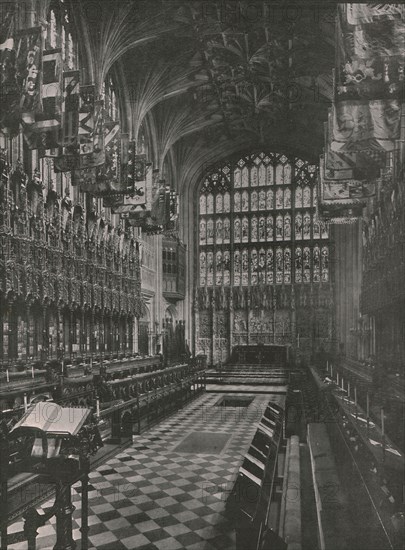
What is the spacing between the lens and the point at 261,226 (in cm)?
2894

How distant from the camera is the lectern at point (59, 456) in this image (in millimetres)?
3773

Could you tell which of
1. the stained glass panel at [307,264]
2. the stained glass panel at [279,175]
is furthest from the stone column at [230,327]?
the stained glass panel at [279,175]

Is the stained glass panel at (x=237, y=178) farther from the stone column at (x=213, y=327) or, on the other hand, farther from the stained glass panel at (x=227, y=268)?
the stone column at (x=213, y=327)

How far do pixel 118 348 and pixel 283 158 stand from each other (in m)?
15.6

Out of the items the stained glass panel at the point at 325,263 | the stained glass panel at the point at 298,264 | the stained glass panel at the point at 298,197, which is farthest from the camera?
the stained glass panel at the point at 298,197

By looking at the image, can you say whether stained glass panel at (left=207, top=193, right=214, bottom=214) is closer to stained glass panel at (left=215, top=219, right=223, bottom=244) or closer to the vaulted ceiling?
stained glass panel at (left=215, top=219, right=223, bottom=244)

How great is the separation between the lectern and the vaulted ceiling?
11.0 m

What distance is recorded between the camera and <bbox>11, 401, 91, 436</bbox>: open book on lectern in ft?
13.5

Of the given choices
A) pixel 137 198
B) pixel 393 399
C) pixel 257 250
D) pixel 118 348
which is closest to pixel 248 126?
pixel 257 250

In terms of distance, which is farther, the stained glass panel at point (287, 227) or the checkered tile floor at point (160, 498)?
the stained glass panel at point (287, 227)

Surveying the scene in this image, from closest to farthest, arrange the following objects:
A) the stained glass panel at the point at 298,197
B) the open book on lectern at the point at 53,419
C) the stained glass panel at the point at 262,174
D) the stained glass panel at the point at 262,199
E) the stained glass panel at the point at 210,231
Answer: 1. the open book on lectern at the point at 53,419
2. the stained glass panel at the point at 298,197
3. the stained glass panel at the point at 262,199
4. the stained glass panel at the point at 262,174
5. the stained glass panel at the point at 210,231

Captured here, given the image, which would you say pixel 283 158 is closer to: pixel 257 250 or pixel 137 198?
pixel 257 250

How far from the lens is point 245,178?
96.4 ft

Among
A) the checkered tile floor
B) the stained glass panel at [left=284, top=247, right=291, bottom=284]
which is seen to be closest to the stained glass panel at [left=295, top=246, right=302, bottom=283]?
the stained glass panel at [left=284, top=247, right=291, bottom=284]
